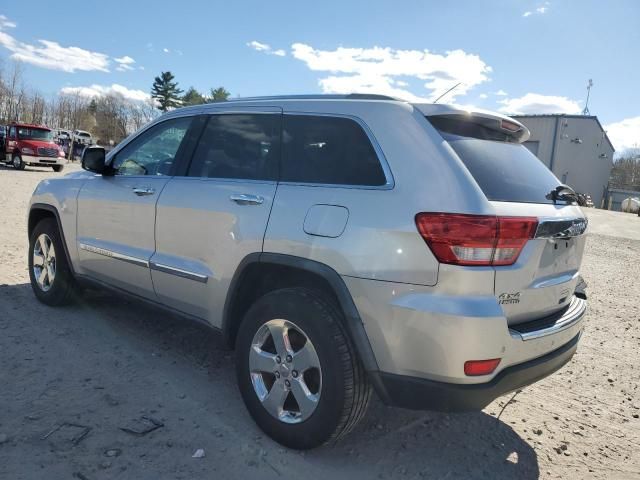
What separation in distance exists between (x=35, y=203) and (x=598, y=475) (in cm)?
507

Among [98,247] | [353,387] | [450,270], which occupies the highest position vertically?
[450,270]

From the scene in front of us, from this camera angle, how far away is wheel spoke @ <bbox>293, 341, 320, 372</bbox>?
260cm

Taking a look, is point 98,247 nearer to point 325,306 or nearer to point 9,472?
point 9,472

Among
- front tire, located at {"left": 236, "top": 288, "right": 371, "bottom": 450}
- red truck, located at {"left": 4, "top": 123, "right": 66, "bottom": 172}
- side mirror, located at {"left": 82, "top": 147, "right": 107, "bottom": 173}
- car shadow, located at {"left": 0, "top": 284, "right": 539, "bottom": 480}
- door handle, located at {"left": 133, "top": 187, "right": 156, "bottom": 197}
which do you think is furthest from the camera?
red truck, located at {"left": 4, "top": 123, "right": 66, "bottom": 172}

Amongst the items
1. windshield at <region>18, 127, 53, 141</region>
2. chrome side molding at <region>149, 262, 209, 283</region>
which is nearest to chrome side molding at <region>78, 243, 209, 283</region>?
chrome side molding at <region>149, 262, 209, 283</region>

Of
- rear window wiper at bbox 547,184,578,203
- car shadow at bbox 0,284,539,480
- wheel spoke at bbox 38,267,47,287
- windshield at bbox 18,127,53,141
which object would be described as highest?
windshield at bbox 18,127,53,141

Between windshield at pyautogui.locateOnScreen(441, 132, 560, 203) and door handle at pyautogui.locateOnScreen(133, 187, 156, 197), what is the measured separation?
2153 millimetres

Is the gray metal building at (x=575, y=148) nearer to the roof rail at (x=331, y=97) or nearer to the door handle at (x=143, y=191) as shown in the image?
the roof rail at (x=331, y=97)

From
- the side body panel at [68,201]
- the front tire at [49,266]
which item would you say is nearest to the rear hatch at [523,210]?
the side body panel at [68,201]

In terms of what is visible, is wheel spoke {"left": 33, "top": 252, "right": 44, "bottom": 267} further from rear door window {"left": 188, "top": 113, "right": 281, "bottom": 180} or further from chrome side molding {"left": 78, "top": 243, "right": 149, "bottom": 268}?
rear door window {"left": 188, "top": 113, "right": 281, "bottom": 180}

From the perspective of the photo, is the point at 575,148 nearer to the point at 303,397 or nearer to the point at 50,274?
the point at 50,274

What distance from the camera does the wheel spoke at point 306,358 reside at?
2.60 meters

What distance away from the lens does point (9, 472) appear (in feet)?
7.88

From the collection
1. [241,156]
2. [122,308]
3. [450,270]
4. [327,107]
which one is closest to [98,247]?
[122,308]
